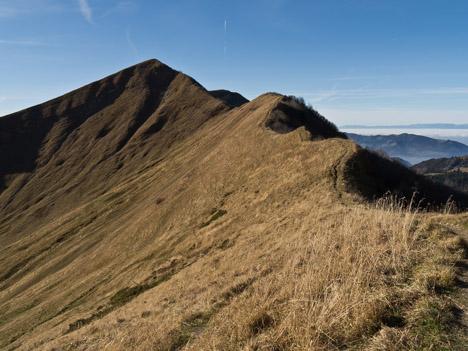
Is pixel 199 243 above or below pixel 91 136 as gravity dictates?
below

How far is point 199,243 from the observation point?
27484 mm

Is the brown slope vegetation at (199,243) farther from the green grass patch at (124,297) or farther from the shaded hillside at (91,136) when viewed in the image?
the shaded hillside at (91,136)

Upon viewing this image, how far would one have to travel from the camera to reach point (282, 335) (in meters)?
5.44

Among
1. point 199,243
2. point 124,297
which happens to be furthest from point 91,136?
point 124,297

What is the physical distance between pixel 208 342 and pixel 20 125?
155 meters

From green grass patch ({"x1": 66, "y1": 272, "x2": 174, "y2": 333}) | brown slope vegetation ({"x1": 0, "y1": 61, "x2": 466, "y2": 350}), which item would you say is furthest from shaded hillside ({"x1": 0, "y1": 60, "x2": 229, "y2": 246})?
green grass patch ({"x1": 66, "y1": 272, "x2": 174, "y2": 333})

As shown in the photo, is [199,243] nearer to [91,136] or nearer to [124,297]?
[124,297]

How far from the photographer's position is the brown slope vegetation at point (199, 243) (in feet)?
20.8

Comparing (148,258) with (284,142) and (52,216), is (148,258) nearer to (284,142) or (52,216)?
(284,142)

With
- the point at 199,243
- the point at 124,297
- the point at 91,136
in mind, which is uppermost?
the point at 91,136

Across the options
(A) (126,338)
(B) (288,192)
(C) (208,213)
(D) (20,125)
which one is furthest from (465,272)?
(D) (20,125)

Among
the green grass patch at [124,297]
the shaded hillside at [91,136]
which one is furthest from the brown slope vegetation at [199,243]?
the shaded hillside at [91,136]

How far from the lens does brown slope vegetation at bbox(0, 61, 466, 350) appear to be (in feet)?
20.8

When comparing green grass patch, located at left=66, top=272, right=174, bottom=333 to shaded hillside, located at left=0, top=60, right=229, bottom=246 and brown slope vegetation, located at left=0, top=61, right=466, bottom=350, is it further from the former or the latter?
shaded hillside, located at left=0, top=60, right=229, bottom=246
